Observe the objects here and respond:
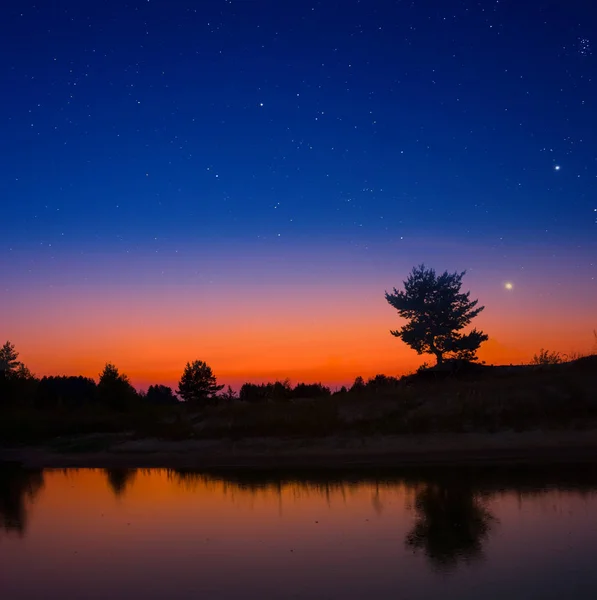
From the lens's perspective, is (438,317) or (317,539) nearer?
(317,539)

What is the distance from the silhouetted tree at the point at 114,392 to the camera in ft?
219

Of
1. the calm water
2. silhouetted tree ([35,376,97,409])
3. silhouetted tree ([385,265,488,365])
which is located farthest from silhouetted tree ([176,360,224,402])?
the calm water

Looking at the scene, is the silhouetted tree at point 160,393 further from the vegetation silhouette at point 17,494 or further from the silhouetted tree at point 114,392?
the vegetation silhouette at point 17,494

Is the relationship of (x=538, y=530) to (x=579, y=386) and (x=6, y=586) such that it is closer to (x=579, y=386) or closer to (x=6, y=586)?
(x=6, y=586)

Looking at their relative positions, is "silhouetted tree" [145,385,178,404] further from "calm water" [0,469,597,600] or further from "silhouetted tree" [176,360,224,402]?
"calm water" [0,469,597,600]

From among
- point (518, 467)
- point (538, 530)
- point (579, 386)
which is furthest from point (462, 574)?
point (579, 386)

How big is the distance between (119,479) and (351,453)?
1053cm

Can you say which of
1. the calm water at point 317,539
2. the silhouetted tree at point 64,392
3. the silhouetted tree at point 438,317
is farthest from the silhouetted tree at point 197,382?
the calm water at point 317,539

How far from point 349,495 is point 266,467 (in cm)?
924

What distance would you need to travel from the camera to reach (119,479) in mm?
27672

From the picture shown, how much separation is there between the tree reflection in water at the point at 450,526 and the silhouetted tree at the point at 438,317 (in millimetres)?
36261

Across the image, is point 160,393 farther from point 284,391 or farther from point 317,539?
point 317,539

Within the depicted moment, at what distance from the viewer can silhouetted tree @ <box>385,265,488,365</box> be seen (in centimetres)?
5519

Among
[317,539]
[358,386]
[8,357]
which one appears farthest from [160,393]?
[317,539]
